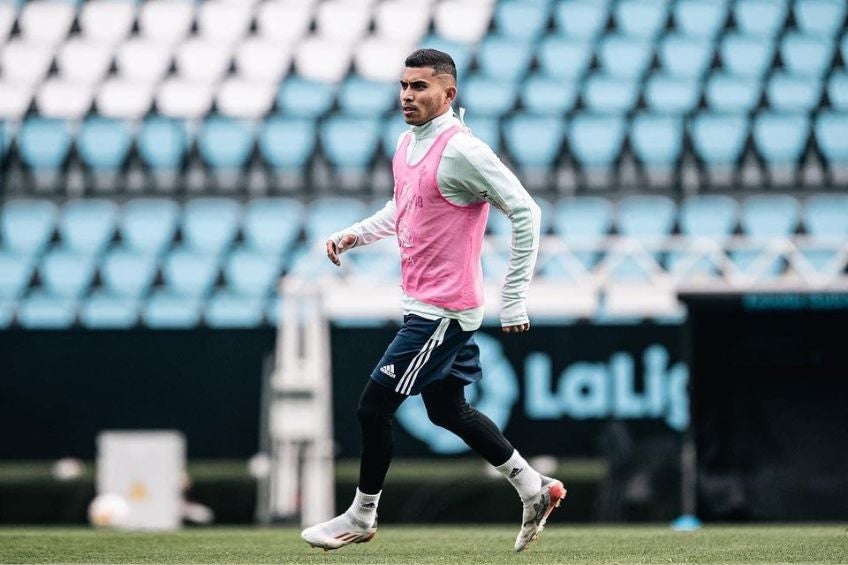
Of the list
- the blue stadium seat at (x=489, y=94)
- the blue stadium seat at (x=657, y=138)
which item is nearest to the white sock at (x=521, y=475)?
the blue stadium seat at (x=657, y=138)

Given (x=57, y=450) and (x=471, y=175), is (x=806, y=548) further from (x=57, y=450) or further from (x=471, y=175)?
(x=57, y=450)

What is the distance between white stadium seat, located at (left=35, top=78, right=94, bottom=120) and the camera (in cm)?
2939

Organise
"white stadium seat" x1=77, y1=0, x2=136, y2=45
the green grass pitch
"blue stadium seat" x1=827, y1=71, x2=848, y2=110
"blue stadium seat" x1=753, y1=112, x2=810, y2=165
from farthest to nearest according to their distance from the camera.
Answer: "white stadium seat" x1=77, y1=0, x2=136, y2=45, "blue stadium seat" x1=827, y1=71, x2=848, y2=110, "blue stadium seat" x1=753, y1=112, x2=810, y2=165, the green grass pitch

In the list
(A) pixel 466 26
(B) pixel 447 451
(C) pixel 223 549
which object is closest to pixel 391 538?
→ (C) pixel 223 549

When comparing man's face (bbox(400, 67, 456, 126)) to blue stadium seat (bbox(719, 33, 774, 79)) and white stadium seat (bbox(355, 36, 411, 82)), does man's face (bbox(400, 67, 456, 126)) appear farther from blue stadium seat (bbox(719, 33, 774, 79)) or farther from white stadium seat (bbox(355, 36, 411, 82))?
white stadium seat (bbox(355, 36, 411, 82))

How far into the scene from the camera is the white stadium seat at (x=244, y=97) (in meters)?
29.2

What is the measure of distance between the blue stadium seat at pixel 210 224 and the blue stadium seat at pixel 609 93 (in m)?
7.01

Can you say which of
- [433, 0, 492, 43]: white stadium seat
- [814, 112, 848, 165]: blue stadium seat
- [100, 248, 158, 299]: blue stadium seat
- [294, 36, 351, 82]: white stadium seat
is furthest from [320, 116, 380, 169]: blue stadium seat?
[814, 112, 848, 165]: blue stadium seat

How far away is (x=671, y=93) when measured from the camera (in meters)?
29.1

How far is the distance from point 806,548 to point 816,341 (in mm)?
3703

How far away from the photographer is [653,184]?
87.5 ft

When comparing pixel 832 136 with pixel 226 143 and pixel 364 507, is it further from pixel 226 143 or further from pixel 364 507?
pixel 364 507

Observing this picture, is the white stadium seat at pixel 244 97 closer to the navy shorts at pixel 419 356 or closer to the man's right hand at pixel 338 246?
the man's right hand at pixel 338 246

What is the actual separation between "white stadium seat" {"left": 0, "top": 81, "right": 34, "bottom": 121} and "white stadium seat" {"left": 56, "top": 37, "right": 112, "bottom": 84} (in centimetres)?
82
